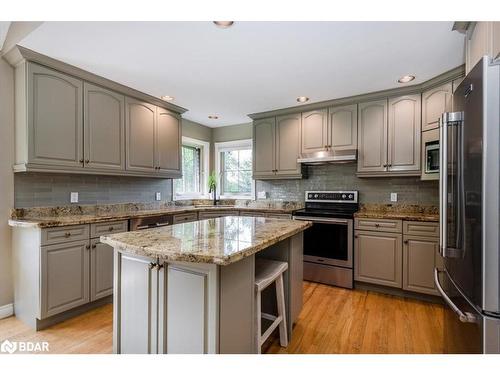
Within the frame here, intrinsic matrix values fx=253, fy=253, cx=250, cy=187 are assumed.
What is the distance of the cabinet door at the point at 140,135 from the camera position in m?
3.02

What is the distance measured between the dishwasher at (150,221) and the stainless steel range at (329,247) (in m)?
1.64

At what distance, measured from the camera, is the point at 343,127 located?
3348mm

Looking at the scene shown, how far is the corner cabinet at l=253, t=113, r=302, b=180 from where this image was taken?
3.70m

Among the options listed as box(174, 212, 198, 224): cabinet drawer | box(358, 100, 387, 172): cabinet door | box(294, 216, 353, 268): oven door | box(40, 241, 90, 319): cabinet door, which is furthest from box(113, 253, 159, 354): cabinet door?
box(358, 100, 387, 172): cabinet door

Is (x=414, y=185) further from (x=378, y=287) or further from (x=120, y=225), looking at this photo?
(x=120, y=225)

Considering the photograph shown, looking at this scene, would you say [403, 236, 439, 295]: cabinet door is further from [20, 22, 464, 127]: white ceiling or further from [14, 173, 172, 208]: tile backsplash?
[14, 173, 172, 208]: tile backsplash

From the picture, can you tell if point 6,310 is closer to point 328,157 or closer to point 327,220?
point 327,220

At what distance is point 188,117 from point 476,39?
356 centimetres

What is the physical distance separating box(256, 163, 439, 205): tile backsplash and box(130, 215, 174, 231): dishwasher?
1727mm

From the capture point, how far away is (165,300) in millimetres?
1303

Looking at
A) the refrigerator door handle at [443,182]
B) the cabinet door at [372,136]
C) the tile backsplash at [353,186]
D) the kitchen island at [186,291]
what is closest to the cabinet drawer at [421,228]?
the tile backsplash at [353,186]

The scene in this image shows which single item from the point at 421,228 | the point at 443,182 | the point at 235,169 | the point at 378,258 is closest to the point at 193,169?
the point at 235,169

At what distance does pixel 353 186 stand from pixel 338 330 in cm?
198
